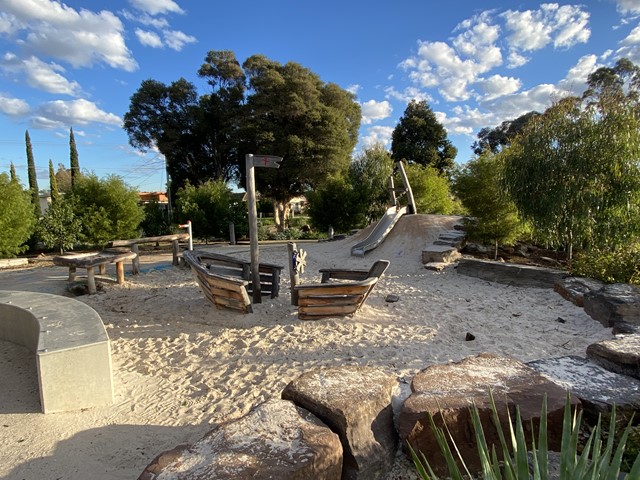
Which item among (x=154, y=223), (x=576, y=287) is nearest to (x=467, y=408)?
(x=576, y=287)

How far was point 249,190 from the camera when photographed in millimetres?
6180

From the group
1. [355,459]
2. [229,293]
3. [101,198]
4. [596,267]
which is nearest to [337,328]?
[229,293]

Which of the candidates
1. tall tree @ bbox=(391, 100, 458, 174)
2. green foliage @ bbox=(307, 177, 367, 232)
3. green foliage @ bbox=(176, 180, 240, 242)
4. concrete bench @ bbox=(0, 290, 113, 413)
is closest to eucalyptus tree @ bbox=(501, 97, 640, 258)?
concrete bench @ bbox=(0, 290, 113, 413)

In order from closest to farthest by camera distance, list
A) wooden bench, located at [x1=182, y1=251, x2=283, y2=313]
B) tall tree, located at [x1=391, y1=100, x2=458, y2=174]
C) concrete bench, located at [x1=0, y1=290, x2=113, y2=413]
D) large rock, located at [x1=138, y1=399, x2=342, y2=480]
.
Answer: large rock, located at [x1=138, y1=399, x2=342, y2=480] < concrete bench, located at [x1=0, y1=290, x2=113, y2=413] < wooden bench, located at [x1=182, y1=251, x2=283, y2=313] < tall tree, located at [x1=391, y1=100, x2=458, y2=174]

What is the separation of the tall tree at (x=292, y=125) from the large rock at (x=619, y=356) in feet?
70.5

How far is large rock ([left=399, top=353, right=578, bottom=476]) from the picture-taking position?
2.04 metres

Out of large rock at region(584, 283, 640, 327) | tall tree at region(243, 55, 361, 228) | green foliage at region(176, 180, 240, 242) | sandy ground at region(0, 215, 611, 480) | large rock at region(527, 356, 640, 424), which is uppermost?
tall tree at region(243, 55, 361, 228)

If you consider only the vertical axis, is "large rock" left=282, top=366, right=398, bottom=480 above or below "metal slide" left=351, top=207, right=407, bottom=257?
below

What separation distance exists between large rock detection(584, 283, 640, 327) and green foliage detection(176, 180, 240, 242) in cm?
1481

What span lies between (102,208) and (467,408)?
1526cm

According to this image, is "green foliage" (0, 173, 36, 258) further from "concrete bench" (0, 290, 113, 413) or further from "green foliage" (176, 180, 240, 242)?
"concrete bench" (0, 290, 113, 413)

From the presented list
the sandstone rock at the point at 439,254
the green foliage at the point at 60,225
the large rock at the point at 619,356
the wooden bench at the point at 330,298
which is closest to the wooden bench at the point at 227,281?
the wooden bench at the point at 330,298

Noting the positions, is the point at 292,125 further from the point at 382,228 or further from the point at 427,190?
the point at 382,228

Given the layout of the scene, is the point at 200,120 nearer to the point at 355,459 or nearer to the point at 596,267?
the point at 596,267
